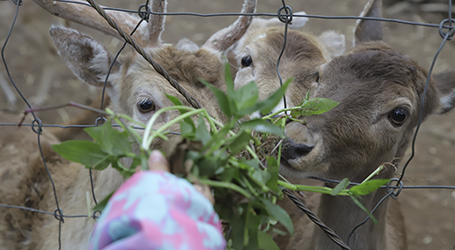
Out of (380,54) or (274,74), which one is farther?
(274,74)

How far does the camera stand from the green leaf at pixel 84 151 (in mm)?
1085

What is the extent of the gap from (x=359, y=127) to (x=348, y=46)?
4.32m

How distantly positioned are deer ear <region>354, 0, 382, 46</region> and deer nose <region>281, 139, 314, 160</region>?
4.09 feet

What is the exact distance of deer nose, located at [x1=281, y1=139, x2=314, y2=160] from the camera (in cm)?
170

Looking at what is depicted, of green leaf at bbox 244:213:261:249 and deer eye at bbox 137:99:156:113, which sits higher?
deer eye at bbox 137:99:156:113

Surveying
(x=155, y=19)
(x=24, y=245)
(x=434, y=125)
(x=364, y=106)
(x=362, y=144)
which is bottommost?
(x=434, y=125)

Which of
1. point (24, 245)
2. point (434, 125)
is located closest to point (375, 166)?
point (24, 245)

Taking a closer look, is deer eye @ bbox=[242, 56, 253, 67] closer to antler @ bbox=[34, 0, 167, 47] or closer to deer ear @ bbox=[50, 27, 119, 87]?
antler @ bbox=[34, 0, 167, 47]

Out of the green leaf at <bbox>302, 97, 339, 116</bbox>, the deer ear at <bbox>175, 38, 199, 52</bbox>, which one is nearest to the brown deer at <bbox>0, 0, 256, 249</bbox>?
the deer ear at <bbox>175, 38, 199, 52</bbox>

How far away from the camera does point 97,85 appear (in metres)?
2.35

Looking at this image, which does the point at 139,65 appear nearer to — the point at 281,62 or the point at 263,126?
the point at 281,62

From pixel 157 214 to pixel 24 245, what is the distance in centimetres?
Result: 224

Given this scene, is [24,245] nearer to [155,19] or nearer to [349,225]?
[155,19]

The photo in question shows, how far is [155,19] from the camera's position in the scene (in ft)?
7.36
